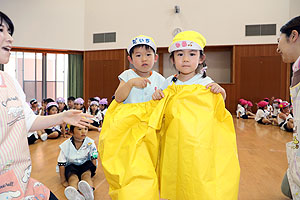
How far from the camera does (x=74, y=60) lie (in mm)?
10398

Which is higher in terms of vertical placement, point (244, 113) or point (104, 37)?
point (104, 37)

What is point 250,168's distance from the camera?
2.85 meters

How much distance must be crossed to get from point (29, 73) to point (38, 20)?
211 centimetres

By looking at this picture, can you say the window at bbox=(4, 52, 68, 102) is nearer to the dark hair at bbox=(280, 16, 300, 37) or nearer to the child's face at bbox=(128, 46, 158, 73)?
the child's face at bbox=(128, 46, 158, 73)

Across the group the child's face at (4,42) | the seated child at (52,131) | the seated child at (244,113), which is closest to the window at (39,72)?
the seated child at (52,131)

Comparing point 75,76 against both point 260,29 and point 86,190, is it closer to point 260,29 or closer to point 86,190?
point 260,29

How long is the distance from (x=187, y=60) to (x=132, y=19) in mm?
8613

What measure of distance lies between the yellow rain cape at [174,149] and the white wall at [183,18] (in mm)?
8074

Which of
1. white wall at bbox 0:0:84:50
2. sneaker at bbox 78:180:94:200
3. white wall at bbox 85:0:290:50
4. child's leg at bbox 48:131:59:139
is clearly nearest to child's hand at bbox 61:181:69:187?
sneaker at bbox 78:180:94:200

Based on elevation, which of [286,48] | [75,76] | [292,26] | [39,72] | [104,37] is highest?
[104,37]

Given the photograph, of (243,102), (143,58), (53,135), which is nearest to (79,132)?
(143,58)

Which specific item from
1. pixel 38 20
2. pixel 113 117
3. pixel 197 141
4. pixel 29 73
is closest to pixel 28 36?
pixel 38 20

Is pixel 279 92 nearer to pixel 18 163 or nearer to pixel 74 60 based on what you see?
pixel 74 60

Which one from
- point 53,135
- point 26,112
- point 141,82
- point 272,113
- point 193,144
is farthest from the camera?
point 272,113
